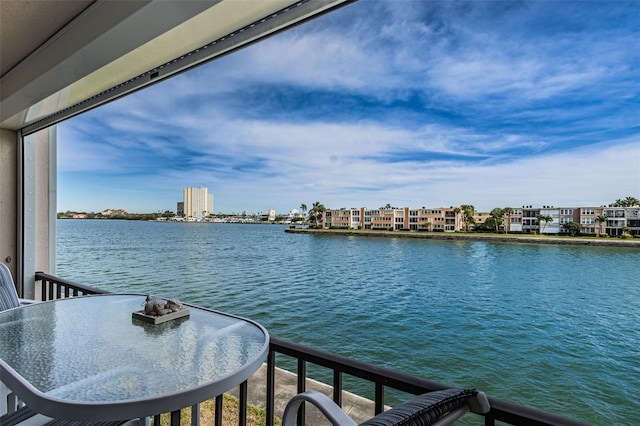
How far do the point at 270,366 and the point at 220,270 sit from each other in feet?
74.4

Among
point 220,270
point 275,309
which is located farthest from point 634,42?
point 220,270

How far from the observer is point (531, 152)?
36.3m

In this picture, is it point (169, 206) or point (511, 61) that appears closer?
point (511, 61)

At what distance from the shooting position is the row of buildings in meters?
31.5

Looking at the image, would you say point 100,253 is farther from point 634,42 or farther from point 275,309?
point 634,42

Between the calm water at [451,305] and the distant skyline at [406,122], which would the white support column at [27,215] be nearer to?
the calm water at [451,305]

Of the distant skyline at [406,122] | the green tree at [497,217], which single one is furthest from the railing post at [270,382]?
the green tree at [497,217]

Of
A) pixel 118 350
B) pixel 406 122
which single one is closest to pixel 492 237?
pixel 406 122

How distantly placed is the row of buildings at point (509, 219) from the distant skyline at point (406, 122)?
1.45 meters

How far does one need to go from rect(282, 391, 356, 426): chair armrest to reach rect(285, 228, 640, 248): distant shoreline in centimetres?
3858

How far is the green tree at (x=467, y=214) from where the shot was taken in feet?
133

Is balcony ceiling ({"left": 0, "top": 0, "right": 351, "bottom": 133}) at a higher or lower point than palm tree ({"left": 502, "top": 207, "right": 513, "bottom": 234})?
higher

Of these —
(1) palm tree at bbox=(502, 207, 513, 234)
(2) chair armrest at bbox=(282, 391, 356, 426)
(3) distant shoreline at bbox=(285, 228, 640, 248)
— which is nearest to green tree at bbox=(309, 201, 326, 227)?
(3) distant shoreline at bbox=(285, 228, 640, 248)

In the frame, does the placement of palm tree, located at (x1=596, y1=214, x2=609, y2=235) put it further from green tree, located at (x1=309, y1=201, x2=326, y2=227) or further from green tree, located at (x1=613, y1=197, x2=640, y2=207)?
green tree, located at (x1=309, y1=201, x2=326, y2=227)
